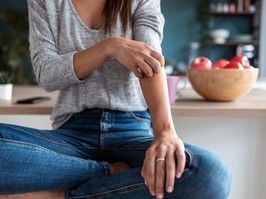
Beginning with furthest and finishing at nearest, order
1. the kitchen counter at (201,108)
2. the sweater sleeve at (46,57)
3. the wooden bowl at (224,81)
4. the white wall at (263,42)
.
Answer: the white wall at (263,42) → the wooden bowl at (224,81) → the kitchen counter at (201,108) → the sweater sleeve at (46,57)

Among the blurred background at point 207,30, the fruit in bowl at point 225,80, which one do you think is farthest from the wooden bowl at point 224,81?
the blurred background at point 207,30

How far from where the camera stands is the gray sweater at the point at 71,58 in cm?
118

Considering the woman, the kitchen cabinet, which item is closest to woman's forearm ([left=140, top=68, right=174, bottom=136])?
the woman

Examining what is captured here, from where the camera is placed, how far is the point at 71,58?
1.15 metres

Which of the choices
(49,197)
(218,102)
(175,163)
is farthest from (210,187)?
(218,102)

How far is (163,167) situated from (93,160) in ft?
0.83

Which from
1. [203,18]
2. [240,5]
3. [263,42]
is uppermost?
[240,5]

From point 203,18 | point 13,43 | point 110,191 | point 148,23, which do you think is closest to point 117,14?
point 148,23

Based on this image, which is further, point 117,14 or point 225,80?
point 225,80

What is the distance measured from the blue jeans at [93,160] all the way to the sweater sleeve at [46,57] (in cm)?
11

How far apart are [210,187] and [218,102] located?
650 millimetres

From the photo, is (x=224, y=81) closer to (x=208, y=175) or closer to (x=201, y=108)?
(x=201, y=108)

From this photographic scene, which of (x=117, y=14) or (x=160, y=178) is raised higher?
(x=117, y=14)

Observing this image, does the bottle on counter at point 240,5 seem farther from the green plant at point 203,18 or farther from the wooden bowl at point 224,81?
the wooden bowl at point 224,81
